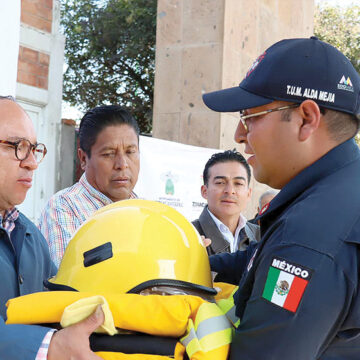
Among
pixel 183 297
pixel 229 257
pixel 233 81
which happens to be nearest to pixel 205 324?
pixel 183 297

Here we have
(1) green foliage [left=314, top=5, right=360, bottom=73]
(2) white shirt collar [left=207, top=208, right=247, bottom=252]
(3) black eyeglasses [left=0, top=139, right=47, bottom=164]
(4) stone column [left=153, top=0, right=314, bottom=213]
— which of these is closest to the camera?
(3) black eyeglasses [left=0, top=139, right=47, bottom=164]

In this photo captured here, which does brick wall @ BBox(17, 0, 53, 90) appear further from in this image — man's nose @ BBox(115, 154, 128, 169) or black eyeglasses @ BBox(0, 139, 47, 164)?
black eyeglasses @ BBox(0, 139, 47, 164)

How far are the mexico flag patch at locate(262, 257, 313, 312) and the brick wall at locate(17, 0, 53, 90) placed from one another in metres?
5.53

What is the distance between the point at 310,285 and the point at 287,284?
0.17ft

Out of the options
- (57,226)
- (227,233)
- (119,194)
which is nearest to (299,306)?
(57,226)

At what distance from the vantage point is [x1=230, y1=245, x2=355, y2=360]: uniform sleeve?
128 cm

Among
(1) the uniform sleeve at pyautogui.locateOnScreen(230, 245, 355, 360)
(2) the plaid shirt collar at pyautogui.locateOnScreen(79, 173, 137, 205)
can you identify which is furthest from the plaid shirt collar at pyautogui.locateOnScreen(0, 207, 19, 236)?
(1) the uniform sleeve at pyautogui.locateOnScreen(230, 245, 355, 360)

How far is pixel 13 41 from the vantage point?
12.5 feet

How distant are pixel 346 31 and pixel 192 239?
48.0ft

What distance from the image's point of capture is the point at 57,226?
261 centimetres

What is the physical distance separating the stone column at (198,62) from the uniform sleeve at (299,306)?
4.69m

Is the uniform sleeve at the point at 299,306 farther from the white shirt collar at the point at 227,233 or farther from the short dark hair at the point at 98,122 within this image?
the white shirt collar at the point at 227,233

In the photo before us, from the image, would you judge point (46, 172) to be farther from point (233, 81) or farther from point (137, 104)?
point (137, 104)

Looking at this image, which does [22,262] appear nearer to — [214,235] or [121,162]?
[121,162]
